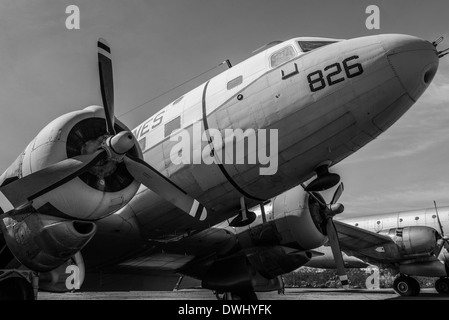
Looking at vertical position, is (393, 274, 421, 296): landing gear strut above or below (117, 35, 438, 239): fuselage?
below

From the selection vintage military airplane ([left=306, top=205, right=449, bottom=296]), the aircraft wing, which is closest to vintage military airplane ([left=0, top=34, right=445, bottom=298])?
the aircraft wing

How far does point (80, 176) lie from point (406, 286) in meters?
17.6

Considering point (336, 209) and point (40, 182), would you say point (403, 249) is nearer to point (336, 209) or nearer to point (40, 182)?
point (336, 209)

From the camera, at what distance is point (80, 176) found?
7.42 metres

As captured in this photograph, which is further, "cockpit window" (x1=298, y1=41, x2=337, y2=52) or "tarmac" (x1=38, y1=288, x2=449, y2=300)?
"tarmac" (x1=38, y1=288, x2=449, y2=300)

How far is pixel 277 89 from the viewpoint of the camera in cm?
814

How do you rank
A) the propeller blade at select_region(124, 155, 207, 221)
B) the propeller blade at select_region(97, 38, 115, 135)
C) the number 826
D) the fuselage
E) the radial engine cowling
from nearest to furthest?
1. the fuselage
2. the number 826
3. the propeller blade at select_region(97, 38, 115, 135)
4. the propeller blade at select_region(124, 155, 207, 221)
5. the radial engine cowling

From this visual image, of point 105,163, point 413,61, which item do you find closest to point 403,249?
point 413,61

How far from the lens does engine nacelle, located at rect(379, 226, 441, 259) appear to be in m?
19.1
